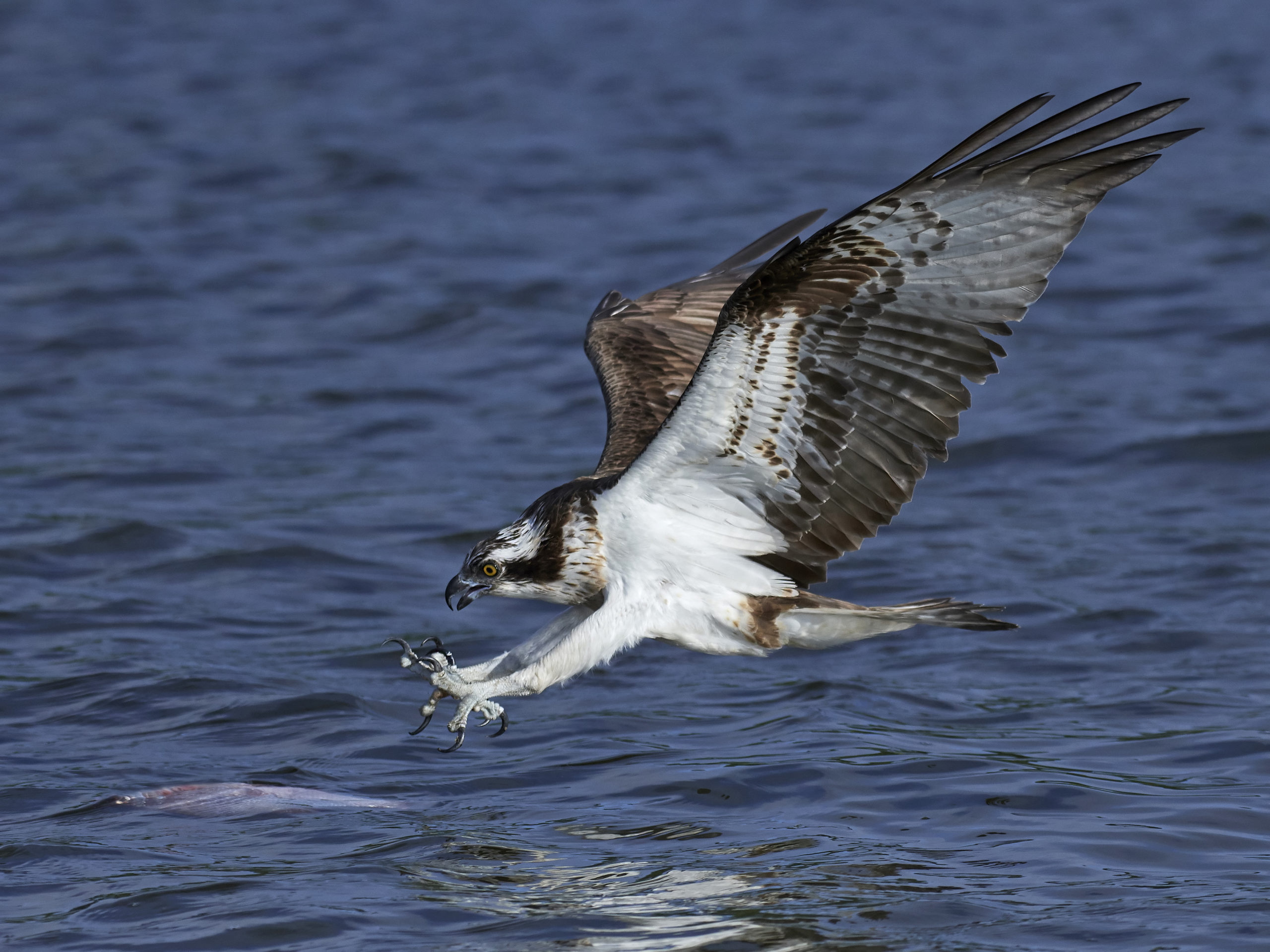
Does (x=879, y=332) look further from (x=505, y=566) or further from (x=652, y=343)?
(x=652, y=343)

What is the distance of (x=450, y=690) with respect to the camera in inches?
255

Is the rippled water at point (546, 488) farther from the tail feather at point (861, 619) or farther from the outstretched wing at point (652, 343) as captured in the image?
the outstretched wing at point (652, 343)

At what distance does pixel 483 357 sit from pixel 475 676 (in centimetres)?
716

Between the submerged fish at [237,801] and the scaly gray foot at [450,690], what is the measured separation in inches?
17.6

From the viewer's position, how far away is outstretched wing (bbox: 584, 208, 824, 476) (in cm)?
743

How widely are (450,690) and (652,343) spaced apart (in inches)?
94.6

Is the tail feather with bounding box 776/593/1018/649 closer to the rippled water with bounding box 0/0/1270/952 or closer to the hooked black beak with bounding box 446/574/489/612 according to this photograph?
the rippled water with bounding box 0/0/1270/952

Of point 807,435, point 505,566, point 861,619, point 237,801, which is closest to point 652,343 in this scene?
point 505,566

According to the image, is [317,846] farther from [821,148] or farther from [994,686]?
[821,148]

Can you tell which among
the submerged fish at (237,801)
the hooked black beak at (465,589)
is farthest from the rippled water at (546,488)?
the hooked black beak at (465,589)

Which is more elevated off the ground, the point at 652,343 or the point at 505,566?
the point at 652,343

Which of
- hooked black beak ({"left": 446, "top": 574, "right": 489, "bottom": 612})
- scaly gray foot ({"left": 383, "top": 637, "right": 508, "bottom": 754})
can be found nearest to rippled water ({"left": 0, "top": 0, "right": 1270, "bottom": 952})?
scaly gray foot ({"left": 383, "top": 637, "right": 508, "bottom": 754})

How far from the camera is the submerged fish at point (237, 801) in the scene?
6.58m

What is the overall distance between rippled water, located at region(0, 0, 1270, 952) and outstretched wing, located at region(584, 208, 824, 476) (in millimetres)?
1382
